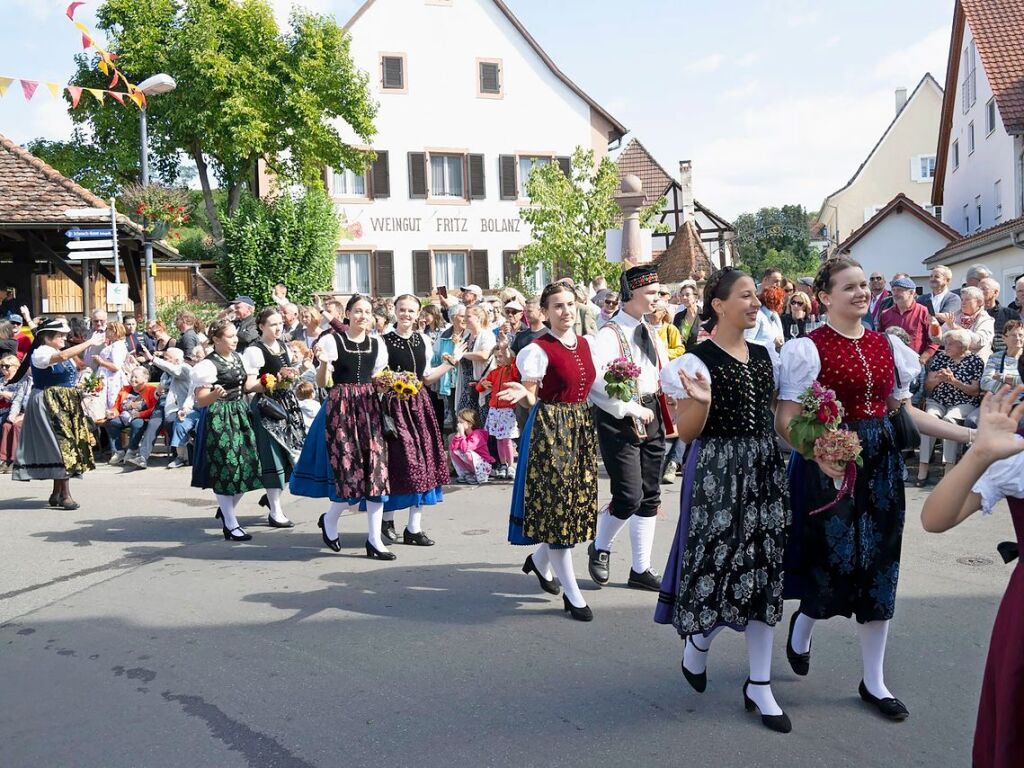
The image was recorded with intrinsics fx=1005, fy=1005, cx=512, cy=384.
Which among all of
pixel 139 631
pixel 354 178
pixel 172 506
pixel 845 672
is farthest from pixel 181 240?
pixel 845 672

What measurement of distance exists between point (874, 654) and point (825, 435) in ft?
3.75

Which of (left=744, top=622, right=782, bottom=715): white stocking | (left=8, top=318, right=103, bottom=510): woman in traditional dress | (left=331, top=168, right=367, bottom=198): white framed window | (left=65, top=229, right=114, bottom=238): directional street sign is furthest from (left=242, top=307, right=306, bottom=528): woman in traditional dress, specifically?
(left=331, top=168, right=367, bottom=198): white framed window

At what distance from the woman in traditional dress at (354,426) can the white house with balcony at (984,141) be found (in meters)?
16.6

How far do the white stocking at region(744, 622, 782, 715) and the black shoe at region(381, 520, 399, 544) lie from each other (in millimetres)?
4341

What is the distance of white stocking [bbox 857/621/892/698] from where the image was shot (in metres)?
4.53

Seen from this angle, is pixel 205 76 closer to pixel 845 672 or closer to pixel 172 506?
pixel 172 506

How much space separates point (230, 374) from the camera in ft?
28.8

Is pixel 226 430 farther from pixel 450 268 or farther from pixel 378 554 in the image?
pixel 450 268

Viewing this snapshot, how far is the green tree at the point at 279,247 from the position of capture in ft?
103

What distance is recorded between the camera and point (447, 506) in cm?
1009

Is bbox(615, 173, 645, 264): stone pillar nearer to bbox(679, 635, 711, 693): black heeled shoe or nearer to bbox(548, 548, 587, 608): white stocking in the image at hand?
bbox(548, 548, 587, 608): white stocking

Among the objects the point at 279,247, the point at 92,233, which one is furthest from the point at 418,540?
the point at 279,247

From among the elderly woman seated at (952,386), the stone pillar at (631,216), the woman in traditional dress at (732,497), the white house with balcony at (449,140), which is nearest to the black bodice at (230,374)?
the woman in traditional dress at (732,497)

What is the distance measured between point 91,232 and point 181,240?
57.7 feet
